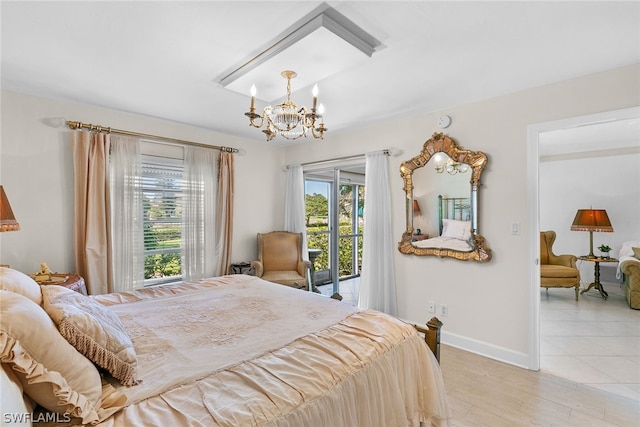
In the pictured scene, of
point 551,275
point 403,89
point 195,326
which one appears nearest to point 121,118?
point 195,326

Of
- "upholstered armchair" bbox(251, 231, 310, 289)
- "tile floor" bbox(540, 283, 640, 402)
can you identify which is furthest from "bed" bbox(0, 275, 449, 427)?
"upholstered armchair" bbox(251, 231, 310, 289)

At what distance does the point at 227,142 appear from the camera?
420 centimetres

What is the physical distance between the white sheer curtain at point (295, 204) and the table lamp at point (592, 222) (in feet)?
15.1

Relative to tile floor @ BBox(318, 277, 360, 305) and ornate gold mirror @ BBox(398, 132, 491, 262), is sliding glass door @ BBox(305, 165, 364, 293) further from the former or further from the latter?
ornate gold mirror @ BBox(398, 132, 491, 262)

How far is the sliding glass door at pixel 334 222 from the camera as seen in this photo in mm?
4426

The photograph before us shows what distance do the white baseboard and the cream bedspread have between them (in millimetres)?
1502

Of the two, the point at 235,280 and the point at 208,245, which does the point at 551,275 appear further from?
the point at 208,245

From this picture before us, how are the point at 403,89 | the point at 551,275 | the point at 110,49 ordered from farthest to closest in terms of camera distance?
1. the point at 551,275
2. the point at 403,89
3. the point at 110,49

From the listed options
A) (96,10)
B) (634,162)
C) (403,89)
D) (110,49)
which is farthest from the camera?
(634,162)

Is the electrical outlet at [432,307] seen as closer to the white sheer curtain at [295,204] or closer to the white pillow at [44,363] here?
the white sheer curtain at [295,204]

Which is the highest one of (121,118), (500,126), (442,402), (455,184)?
(121,118)

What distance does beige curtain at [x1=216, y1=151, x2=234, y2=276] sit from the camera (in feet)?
13.1

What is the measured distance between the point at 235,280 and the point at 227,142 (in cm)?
222

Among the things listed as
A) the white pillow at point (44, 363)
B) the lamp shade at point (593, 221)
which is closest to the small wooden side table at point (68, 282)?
the white pillow at point (44, 363)
